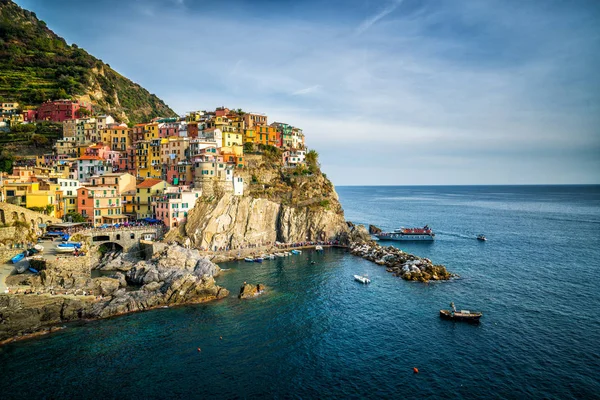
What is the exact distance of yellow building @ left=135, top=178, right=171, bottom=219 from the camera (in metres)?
74.1

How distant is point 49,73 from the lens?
118m

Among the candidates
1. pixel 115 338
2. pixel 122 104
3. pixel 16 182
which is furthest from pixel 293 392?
pixel 122 104

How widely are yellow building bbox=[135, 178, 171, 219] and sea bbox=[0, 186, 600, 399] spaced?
27188 millimetres

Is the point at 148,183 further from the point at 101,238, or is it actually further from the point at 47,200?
the point at 47,200

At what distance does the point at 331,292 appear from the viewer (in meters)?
52.0

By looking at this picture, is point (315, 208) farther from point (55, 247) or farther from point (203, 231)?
point (55, 247)

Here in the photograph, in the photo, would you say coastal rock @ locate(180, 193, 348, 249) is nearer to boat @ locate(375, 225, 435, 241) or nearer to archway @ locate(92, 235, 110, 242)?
archway @ locate(92, 235, 110, 242)

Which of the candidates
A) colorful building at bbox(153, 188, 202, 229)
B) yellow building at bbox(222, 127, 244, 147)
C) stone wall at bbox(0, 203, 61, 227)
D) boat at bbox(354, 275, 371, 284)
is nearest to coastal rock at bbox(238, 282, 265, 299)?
boat at bbox(354, 275, 371, 284)

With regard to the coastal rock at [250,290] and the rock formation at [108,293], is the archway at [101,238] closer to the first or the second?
the rock formation at [108,293]

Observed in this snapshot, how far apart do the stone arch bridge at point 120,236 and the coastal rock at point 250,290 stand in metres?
26.4

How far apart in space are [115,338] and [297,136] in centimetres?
8502

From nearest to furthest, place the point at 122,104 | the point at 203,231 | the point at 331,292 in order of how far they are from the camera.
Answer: the point at 331,292 → the point at 203,231 → the point at 122,104

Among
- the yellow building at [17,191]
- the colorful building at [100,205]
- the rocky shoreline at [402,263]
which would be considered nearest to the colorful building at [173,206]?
the colorful building at [100,205]

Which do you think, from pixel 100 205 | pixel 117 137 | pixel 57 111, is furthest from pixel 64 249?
pixel 57 111
